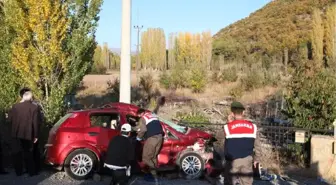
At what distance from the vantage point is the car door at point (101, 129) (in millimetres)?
10570

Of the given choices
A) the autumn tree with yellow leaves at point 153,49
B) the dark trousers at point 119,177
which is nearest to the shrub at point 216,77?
the dark trousers at point 119,177

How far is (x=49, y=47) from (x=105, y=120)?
3357 mm

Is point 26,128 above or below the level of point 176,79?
below

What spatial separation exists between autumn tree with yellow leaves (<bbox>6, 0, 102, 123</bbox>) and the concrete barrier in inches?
270

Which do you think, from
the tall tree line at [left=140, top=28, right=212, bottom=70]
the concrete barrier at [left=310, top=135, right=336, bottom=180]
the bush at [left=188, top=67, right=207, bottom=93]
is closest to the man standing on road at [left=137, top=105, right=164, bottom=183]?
the concrete barrier at [left=310, top=135, right=336, bottom=180]

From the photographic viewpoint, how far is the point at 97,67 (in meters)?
66.6

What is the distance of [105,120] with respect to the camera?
1110 cm

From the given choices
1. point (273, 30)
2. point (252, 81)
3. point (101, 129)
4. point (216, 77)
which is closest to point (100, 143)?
point (101, 129)

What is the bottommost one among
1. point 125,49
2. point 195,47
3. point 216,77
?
point 216,77

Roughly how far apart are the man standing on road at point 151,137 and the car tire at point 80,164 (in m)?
1.13

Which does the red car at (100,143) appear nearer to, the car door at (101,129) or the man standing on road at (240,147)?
the car door at (101,129)

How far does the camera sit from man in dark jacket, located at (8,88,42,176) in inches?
409

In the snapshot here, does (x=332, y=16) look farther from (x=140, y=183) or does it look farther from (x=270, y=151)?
(x=140, y=183)

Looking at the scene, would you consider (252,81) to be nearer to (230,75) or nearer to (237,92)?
(237,92)
